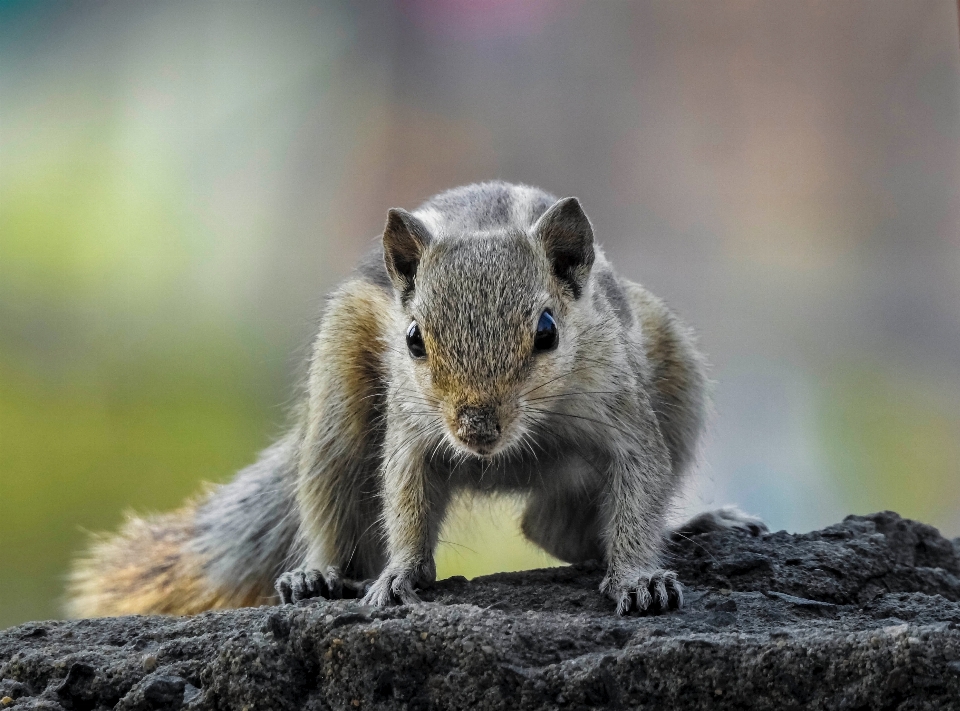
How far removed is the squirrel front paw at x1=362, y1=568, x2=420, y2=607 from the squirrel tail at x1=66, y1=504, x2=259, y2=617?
0.95 m

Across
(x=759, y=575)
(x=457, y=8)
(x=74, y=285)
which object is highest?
(x=457, y=8)

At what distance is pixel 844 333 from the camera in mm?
4504

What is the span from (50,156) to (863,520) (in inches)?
139

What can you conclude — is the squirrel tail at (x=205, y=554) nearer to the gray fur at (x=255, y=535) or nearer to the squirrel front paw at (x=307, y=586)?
the gray fur at (x=255, y=535)

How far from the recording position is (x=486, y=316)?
221cm

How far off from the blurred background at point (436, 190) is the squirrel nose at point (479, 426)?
226 cm

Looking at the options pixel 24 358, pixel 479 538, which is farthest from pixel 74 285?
pixel 479 538

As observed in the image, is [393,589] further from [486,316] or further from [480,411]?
[486,316]

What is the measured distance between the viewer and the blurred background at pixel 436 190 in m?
4.45

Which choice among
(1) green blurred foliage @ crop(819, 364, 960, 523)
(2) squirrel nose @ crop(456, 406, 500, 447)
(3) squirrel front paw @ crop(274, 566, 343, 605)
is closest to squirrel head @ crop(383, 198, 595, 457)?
(2) squirrel nose @ crop(456, 406, 500, 447)

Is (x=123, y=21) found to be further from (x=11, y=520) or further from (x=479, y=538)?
(x=479, y=538)

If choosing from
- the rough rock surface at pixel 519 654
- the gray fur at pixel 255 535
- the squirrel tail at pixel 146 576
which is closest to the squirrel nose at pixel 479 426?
the rough rock surface at pixel 519 654

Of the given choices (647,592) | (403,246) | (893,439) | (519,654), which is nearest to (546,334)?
(403,246)

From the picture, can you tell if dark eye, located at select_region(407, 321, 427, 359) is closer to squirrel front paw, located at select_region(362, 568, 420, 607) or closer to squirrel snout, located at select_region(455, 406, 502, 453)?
squirrel snout, located at select_region(455, 406, 502, 453)
